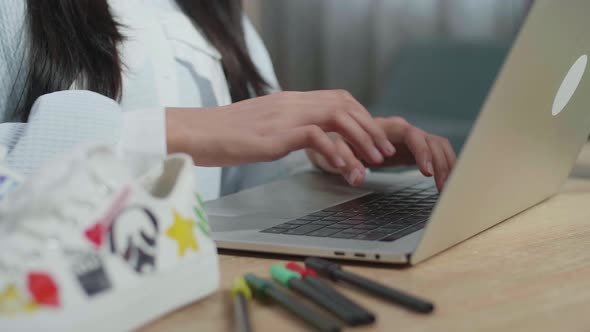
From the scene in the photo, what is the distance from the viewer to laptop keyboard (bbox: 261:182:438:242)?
0.62 m

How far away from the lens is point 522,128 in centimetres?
59

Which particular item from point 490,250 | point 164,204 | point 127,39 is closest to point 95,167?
point 164,204

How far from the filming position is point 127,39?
0.93m

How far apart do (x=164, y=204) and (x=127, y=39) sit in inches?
20.6

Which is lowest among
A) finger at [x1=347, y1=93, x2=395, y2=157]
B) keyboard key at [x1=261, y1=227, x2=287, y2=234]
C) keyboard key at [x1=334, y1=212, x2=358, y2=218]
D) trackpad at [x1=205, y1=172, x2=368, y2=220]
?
trackpad at [x1=205, y1=172, x2=368, y2=220]

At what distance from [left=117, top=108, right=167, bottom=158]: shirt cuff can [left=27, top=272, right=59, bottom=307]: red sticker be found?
30cm

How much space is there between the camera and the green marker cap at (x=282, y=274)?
51 cm

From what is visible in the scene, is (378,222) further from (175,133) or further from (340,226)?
(175,133)

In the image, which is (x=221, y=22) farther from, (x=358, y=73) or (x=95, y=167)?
(x=358, y=73)

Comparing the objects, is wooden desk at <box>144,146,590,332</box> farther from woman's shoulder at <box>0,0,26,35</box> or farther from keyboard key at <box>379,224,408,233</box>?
woman's shoulder at <box>0,0,26,35</box>

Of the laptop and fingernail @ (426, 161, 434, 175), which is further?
fingernail @ (426, 161, 434, 175)

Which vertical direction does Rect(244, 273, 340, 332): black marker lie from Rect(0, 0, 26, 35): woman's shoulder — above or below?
below

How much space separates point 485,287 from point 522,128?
0.15 meters

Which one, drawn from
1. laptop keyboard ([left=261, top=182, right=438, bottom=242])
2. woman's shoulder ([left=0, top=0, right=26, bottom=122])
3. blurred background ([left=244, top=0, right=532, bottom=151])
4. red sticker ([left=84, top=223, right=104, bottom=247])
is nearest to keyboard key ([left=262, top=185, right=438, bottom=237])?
laptop keyboard ([left=261, top=182, right=438, bottom=242])
